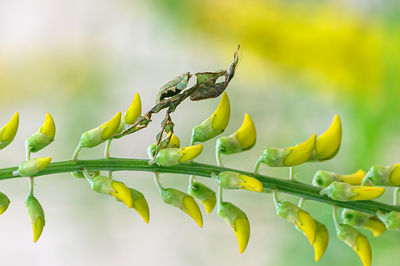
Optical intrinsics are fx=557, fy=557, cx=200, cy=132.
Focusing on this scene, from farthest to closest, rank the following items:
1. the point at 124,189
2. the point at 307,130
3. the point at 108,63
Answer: the point at 108,63, the point at 307,130, the point at 124,189

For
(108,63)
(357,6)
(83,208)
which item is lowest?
(83,208)

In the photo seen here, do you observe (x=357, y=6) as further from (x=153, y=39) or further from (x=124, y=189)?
(x=124, y=189)

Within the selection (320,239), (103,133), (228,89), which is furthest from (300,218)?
(228,89)

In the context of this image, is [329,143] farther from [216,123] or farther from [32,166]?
[32,166]

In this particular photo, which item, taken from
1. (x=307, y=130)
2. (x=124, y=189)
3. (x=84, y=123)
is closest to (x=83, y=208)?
(x=84, y=123)

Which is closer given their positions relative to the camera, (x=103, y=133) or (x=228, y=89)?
(x=103, y=133)

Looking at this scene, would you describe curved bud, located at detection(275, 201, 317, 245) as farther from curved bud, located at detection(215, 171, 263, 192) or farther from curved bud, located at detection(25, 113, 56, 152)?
curved bud, located at detection(25, 113, 56, 152)

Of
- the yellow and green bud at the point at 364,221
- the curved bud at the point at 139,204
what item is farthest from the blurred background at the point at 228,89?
the curved bud at the point at 139,204
